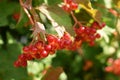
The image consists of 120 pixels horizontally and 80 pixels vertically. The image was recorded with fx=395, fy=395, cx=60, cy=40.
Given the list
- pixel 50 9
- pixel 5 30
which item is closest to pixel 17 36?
pixel 5 30

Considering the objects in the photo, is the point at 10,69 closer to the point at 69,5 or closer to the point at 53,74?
the point at 53,74

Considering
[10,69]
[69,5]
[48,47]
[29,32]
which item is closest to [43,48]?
[48,47]

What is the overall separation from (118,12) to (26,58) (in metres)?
0.80

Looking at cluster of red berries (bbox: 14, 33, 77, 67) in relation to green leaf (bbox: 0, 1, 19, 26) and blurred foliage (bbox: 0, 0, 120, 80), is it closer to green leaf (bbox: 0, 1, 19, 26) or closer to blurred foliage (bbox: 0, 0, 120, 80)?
blurred foliage (bbox: 0, 0, 120, 80)

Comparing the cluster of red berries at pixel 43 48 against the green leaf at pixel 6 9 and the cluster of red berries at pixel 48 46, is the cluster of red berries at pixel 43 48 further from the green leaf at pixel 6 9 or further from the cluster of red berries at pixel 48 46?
the green leaf at pixel 6 9

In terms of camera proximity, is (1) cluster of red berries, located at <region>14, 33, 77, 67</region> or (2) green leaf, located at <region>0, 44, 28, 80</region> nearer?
(1) cluster of red berries, located at <region>14, 33, 77, 67</region>

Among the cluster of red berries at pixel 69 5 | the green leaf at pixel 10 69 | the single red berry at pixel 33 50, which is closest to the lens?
the single red berry at pixel 33 50

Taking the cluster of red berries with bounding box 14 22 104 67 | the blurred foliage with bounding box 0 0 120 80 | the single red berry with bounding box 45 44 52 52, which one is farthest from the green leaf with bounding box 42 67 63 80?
the single red berry with bounding box 45 44 52 52

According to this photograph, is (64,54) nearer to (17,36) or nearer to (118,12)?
(17,36)

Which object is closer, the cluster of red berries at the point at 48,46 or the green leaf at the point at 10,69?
the cluster of red berries at the point at 48,46

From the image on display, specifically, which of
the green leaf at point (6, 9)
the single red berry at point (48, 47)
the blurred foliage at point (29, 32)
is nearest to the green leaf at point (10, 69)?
the blurred foliage at point (29, 32)

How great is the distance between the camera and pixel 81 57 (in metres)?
3.19

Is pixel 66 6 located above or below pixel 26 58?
above

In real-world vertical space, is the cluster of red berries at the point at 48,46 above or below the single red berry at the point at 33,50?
above
